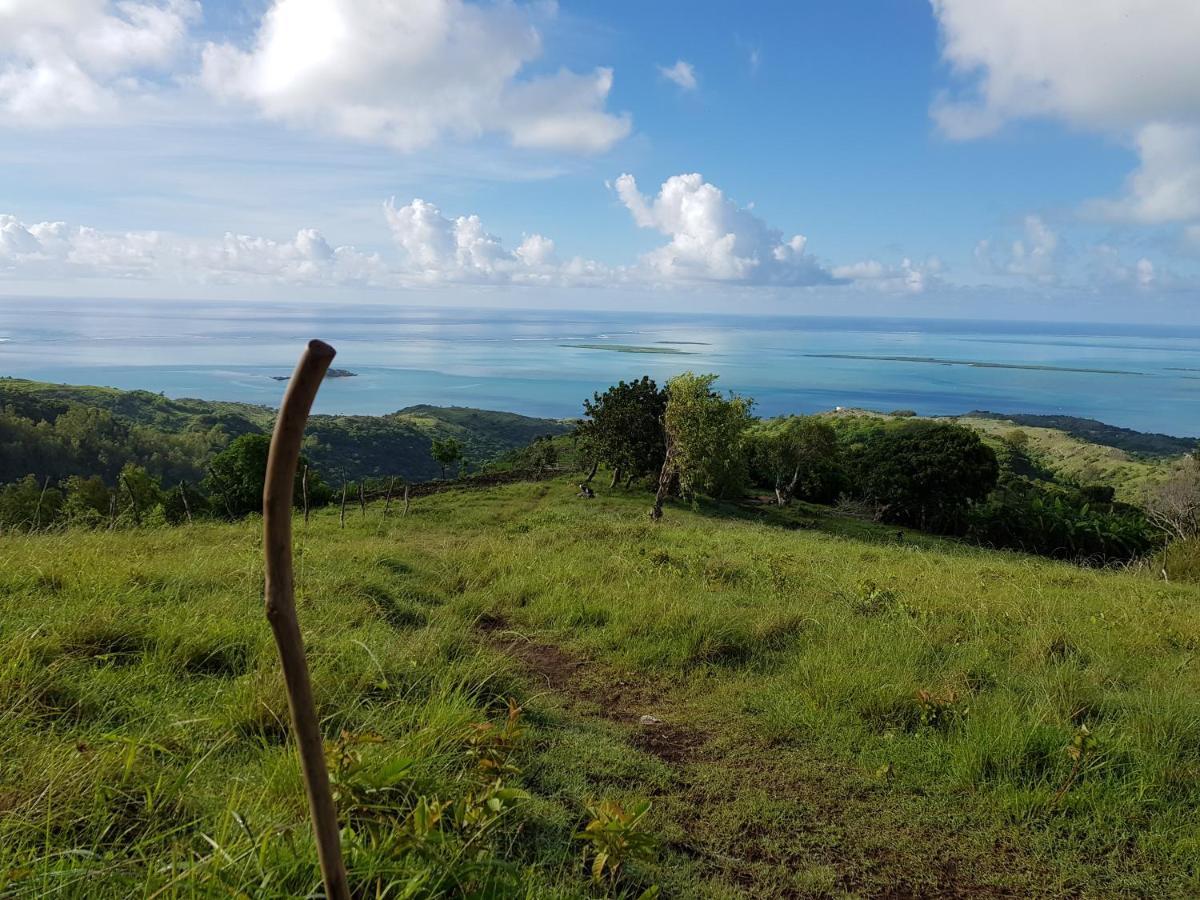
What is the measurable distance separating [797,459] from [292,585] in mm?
33346

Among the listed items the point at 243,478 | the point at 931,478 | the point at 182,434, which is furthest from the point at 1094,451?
the point at 182,434

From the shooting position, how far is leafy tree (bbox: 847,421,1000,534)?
106ft

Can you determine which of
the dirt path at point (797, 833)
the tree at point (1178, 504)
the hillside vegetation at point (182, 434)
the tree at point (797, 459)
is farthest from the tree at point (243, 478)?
the tree at point (1178, 504)

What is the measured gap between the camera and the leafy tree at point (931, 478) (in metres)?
32.4

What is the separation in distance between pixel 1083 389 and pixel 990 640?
173 m

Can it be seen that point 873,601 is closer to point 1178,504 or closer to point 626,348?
point 1178,504

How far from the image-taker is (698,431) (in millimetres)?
22906

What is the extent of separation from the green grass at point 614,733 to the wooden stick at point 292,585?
0.87m

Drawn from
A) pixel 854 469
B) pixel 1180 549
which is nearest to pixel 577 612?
pixel 1180 549

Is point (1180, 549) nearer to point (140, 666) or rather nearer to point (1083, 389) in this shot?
point (140, 666)

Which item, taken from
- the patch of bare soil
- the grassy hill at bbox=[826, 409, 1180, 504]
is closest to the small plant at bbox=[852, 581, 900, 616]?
the patch of bare soil

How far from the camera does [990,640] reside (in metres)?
5.56

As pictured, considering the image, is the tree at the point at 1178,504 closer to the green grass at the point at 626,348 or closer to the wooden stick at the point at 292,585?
the wooden stick at the point at 292,585

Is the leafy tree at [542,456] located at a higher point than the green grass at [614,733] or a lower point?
lower
